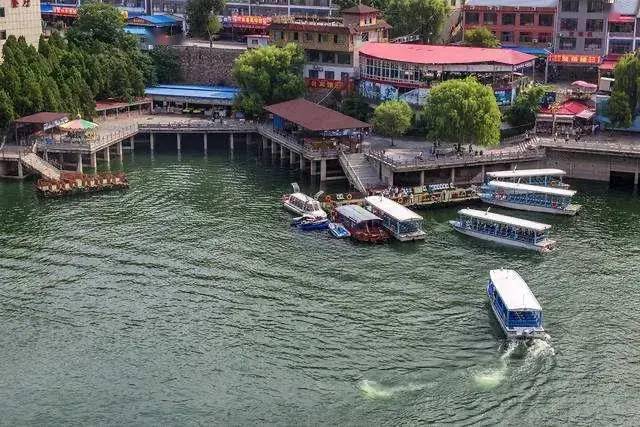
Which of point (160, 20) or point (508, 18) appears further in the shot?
point (160, 20)

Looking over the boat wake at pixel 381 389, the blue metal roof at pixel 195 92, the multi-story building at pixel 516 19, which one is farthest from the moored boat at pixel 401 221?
the multi-story building at pixel 516 19

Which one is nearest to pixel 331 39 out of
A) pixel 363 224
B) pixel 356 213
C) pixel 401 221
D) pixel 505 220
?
pixel 356 213

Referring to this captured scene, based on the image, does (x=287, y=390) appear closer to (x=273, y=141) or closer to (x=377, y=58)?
(x=273, y=141)

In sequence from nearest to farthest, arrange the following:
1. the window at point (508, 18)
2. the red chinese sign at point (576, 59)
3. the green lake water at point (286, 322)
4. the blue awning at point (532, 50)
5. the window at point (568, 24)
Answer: the green lake water at point (286, 322)
the red chinese sign at point (576, 59)
the blue awning at point (532, 50)
the window at point (568, 24)
the window at point (508, 18)

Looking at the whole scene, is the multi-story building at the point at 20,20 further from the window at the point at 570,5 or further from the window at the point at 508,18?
the window at the point at 570,5

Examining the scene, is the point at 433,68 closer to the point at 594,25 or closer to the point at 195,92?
the point at 594,25

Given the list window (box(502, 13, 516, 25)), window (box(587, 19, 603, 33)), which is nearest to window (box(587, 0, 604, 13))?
window (box(587, 19, 603, 33))

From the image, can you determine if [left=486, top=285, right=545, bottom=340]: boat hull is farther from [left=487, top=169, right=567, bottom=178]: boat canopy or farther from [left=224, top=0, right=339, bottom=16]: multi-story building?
[left=224, top=0, right=339, bottom=16]: multi-story building
